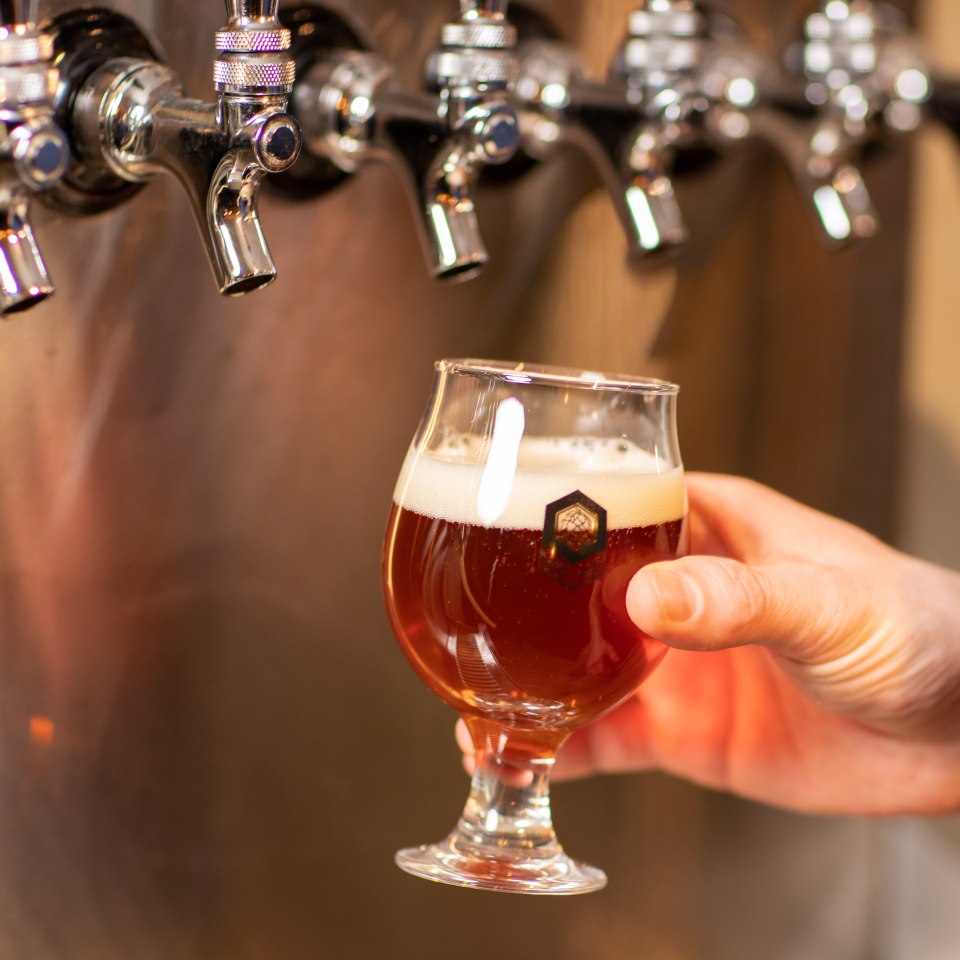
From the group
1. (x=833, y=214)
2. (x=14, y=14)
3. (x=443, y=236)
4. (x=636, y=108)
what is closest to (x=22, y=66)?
(x=14, y=14)

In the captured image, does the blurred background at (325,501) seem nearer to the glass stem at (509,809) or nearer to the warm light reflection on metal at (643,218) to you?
the warm light reflection on metal at (643,218)

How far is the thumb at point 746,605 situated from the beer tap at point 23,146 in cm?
32

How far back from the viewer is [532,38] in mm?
911

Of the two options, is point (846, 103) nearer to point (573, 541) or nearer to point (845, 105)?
point (845, 105)

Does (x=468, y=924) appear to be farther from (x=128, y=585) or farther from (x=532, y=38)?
(x=532, y=38)

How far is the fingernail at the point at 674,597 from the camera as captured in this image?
0.58 meters

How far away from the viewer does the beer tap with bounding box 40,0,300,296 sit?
0.54m

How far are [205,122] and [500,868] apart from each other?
1.32 feet

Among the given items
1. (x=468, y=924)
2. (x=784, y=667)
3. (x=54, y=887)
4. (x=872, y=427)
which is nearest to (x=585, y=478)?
(x=784, y=667)

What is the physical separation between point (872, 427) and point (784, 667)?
1.94 feet

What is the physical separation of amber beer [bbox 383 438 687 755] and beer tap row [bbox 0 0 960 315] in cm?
15

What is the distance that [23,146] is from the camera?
1.69 feet

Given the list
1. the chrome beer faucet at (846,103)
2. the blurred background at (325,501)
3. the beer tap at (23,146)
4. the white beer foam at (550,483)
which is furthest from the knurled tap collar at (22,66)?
the chrome beer faucet at (846,103)

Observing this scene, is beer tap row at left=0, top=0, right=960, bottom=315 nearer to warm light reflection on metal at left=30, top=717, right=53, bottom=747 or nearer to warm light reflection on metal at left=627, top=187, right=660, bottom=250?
warm light reflection on metal at left=627, top=187, right=660, bottom=250
